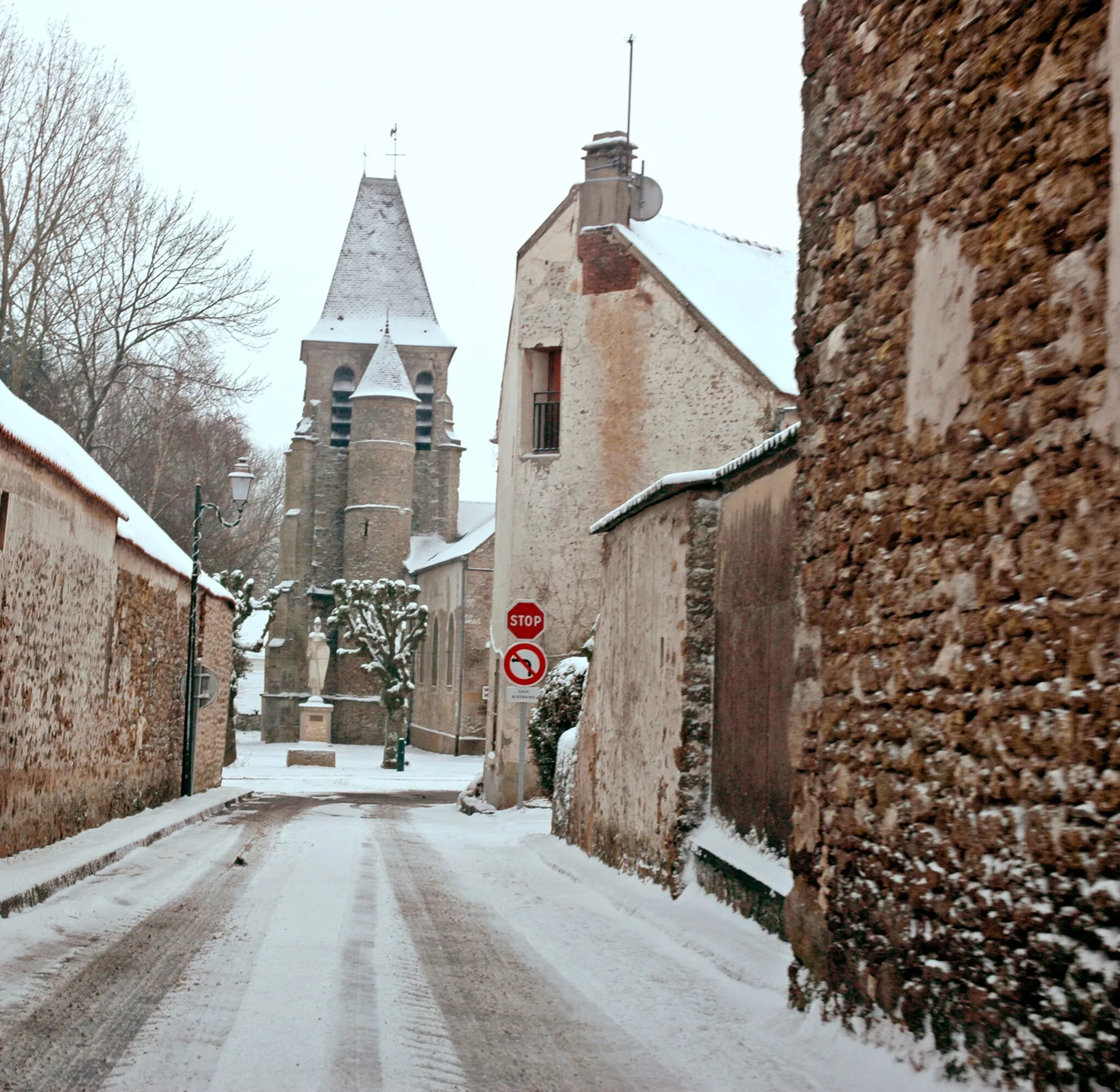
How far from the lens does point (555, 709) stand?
16562 millimetres

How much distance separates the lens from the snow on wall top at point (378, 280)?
194ft

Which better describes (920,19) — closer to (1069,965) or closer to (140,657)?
(1069,965)

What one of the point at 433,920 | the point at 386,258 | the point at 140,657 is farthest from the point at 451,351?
the point at 433,920

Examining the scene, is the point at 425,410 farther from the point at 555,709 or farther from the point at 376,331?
the point at 555,709

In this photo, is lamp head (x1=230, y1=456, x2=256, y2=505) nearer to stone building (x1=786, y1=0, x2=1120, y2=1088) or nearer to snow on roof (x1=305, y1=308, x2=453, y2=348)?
stone building (x1=786, y1=0, x2=1120, y2=1088)

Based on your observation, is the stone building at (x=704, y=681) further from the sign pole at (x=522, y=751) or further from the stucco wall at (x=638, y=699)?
the sign pole at (x=522, y=751)

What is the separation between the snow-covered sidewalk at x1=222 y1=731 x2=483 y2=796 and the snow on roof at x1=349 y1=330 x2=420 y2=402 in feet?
44.9

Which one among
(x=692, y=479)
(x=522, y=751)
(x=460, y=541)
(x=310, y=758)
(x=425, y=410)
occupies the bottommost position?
(x=310, y=758)

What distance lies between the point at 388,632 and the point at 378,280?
2199 centimetres

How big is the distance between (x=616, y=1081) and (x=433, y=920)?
12.7 ft

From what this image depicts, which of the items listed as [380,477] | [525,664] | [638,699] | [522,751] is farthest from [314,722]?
[638,699]

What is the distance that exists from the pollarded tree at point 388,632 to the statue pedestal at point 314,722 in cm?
227

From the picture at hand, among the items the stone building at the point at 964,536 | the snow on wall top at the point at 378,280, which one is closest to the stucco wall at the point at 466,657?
the snow on wall top at the point at 378,280

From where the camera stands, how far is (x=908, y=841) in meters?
4.66
